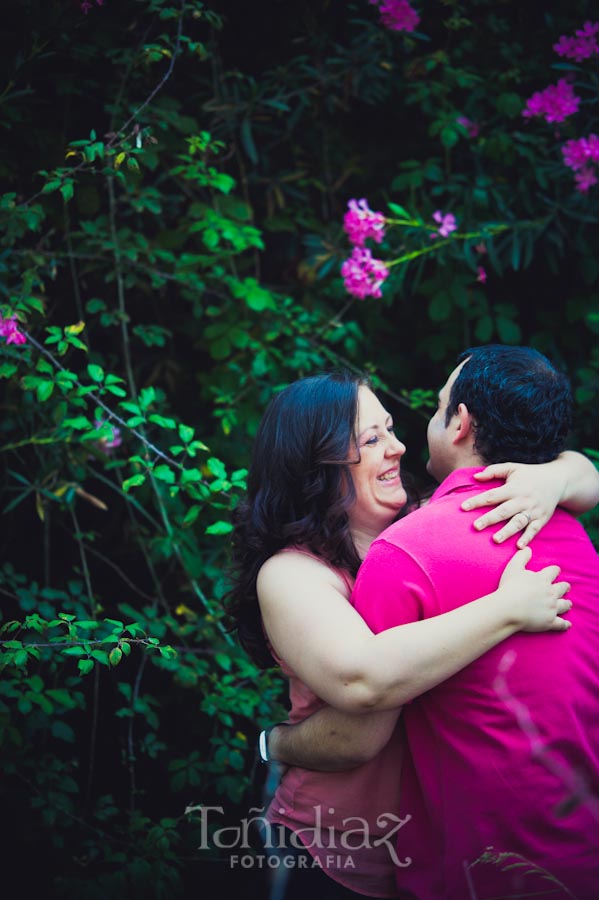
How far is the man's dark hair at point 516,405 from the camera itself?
5.55ft

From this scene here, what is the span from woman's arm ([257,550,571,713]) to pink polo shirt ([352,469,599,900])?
0.18 feet

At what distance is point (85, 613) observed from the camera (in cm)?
260

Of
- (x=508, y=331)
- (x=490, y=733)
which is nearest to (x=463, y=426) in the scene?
(x=490, y=733)

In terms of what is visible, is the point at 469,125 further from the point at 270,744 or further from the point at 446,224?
the point at 270,744

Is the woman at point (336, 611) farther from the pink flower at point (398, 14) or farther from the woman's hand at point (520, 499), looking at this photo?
the pink flower at point (398, 14)

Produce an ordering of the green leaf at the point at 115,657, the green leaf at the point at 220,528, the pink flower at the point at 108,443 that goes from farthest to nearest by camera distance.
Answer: the pink flower at the point at 108,443, the green leaf at the point at 220,528, the green leaf at the point at 115,657

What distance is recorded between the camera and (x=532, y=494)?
5.26ft

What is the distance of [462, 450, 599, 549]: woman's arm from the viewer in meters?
1.54

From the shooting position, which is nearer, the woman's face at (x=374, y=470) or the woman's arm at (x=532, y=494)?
the woman's arm at (x=532, y=494)

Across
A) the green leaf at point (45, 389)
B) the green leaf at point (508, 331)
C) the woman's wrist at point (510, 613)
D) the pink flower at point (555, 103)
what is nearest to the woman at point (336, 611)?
the woman's wrist at point (510, 613)

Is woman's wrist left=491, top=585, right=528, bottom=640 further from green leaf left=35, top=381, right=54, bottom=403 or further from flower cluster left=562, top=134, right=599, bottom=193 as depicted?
flower cluster left=562, top=134, right=599, bottom=193

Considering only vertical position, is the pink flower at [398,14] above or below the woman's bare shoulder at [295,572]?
above

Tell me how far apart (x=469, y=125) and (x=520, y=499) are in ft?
6.55

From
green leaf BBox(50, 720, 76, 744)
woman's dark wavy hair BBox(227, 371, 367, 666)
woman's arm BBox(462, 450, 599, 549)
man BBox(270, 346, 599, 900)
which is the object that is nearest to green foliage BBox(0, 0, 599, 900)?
green leaf BBox(50, 720, 76, 744)
